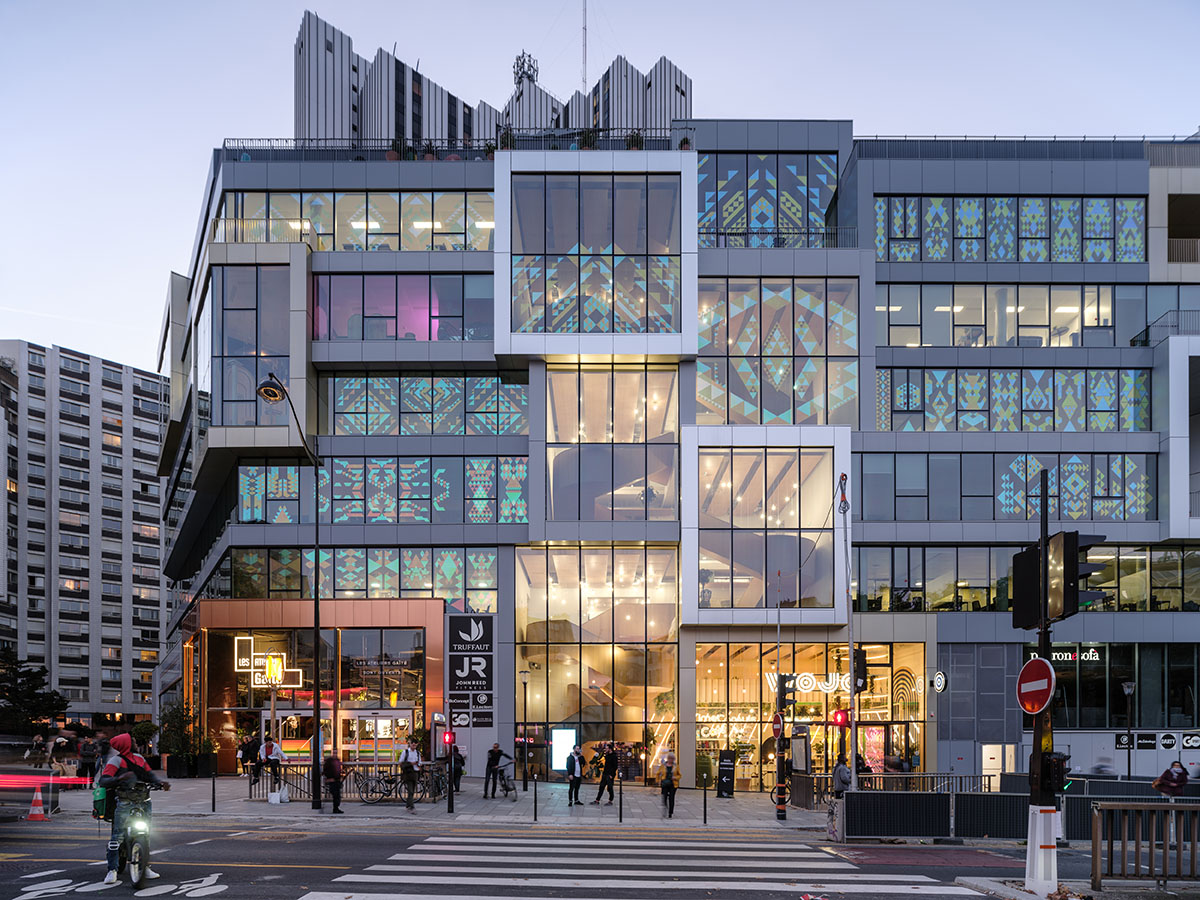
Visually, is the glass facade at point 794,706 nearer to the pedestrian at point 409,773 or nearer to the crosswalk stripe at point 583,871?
the pedestrian at point 409,773

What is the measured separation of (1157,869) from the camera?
48.0 feet

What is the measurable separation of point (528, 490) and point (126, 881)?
26.8 meters

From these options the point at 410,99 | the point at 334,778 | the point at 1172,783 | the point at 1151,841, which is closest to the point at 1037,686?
the point at 1151,841

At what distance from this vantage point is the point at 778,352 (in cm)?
4044

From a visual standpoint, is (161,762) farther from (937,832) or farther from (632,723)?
(937,832)

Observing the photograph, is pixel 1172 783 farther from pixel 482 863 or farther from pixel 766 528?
pixel 766 528

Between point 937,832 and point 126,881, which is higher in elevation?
point 126,881

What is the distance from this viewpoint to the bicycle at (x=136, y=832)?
44.5 feet

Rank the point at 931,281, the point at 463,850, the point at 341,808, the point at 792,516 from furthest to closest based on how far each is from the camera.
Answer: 1. the point at 931,281
2. the point at 792,516
3. the point at 341,808
4. the point at 463,850

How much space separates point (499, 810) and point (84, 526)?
109 metres

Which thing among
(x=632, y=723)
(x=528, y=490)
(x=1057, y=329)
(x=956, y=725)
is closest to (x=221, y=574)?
(x=528, y=490)

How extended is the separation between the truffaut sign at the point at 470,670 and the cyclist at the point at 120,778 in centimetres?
974

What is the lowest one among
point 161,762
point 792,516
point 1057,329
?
point 161,762

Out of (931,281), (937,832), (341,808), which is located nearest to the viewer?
(937,832)
